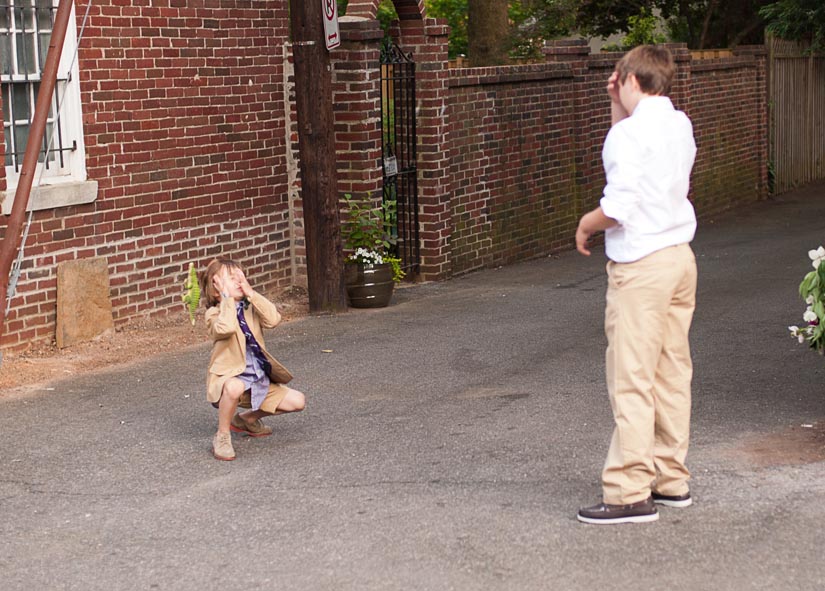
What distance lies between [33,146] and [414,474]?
3559mm

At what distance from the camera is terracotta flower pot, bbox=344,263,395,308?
11.4 metres

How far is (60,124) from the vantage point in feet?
31.2

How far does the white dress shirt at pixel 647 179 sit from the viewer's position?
5.11 m

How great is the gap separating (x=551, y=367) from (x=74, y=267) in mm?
3543

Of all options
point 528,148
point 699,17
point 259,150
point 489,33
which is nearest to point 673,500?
point 259,150

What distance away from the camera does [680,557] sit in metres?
5.04

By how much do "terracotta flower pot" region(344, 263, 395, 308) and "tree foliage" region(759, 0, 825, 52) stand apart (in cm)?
1252

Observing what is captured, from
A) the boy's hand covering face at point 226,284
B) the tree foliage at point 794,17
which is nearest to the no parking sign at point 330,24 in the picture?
the boy's hand covering face at point 226,284

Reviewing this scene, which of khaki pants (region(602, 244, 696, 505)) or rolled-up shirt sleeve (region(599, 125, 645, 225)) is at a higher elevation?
rolled-up shirt sleeve (region(599, 125, 645, 225))

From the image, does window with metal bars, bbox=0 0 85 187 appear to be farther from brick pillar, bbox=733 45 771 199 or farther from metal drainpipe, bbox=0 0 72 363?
brick pillar, bbox=733 45 771 199

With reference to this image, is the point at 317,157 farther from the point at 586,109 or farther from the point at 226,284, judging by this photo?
the point at 586,109

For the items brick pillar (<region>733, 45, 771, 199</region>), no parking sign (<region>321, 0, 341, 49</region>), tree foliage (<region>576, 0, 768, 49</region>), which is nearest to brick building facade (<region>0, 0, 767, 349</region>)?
no parking sign (<region>321, 0, 341, 49</region>)

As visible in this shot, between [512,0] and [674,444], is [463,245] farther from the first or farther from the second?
[512,0]

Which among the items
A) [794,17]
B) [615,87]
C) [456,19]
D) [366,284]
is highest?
[456,19]
